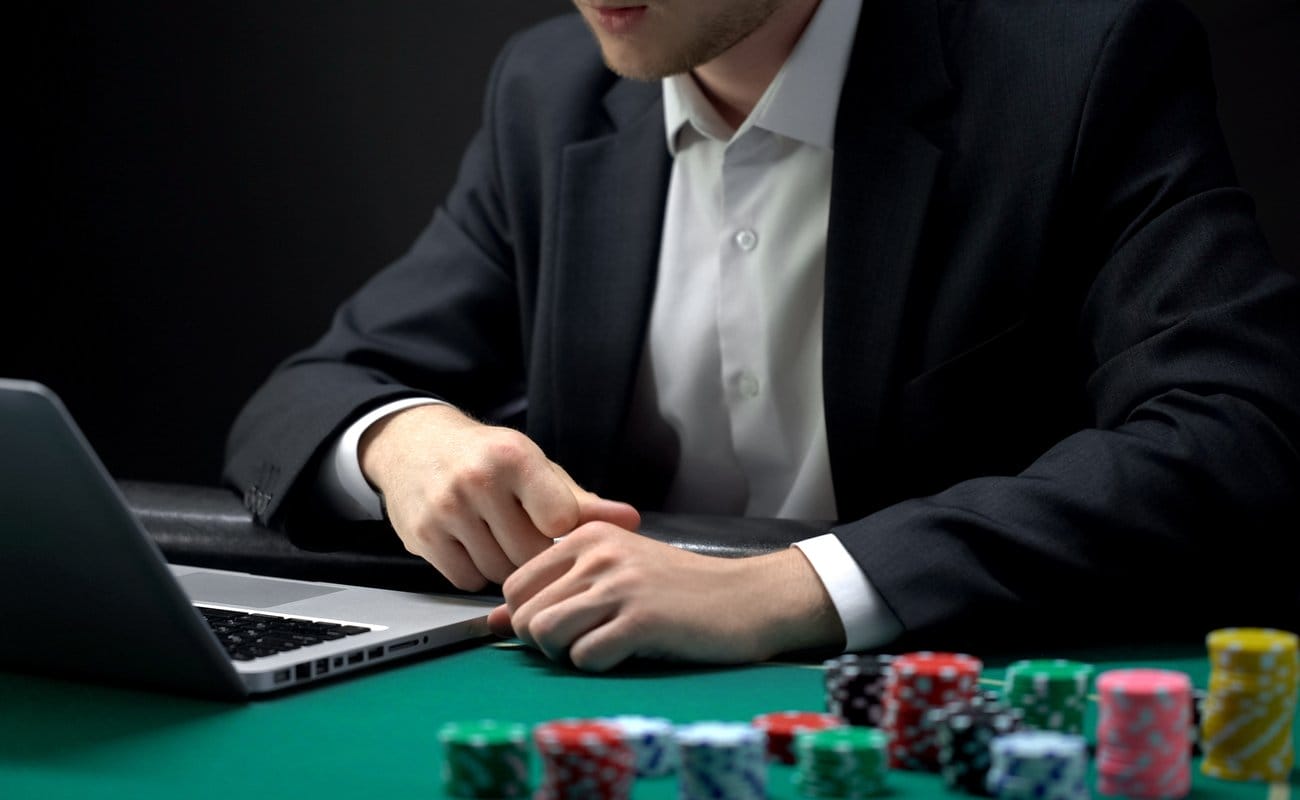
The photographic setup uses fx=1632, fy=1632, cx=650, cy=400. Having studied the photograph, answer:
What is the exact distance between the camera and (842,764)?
2.87 ft

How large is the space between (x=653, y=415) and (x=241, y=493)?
1.69ft

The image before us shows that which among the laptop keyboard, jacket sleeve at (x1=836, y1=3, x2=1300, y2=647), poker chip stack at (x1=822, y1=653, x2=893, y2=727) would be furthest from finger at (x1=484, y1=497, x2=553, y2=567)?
poker chip stack at (x1=822, y1=653, x2=893, y2=727)

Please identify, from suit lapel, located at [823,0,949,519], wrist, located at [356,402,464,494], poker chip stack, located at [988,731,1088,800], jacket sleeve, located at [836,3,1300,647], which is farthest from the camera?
suit lapel, located at [823,0,949,519]

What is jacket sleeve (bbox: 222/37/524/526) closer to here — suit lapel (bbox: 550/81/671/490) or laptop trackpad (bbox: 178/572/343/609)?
suit lapel (bbox: 550/81/671/490)

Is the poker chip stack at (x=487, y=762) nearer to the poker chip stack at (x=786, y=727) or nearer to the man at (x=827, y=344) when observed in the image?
the poker chip stack at (x=786, y=727)

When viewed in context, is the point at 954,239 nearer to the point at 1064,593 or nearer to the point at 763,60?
the point at 763,60

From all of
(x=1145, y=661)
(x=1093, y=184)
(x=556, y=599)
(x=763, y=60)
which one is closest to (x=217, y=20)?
(x=763, y=60)

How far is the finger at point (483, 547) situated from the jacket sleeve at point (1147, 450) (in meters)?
0.30

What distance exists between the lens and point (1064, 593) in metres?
1.30

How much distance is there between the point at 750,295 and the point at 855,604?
0.75m

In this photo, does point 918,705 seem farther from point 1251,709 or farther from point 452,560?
point 452,560

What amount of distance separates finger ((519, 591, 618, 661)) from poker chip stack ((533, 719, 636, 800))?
34cm

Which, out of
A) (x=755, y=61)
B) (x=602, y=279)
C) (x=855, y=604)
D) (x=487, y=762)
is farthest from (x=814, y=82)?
(x=487, y=762)

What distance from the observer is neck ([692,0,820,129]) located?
1922 millimetres
